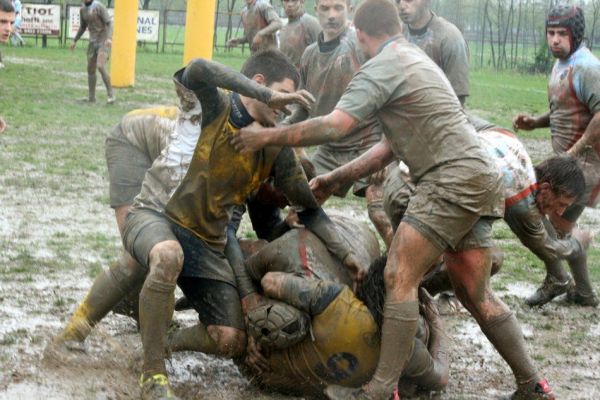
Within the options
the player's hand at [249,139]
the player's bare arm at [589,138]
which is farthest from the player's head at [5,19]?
the player's bare arm at [589,138]

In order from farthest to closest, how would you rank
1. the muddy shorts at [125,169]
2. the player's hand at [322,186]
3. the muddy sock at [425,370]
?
the muddy shorts at [125,169] → the player's hand at [322,186] → the muddy sock at [425,370]

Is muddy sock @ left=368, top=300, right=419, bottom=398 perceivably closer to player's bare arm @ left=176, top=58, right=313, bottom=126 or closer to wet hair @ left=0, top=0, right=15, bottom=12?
player's bare arm @ left=176, top=58, right=313, bottom=126

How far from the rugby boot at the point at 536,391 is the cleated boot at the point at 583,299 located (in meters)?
2.21

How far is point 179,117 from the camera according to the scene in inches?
240

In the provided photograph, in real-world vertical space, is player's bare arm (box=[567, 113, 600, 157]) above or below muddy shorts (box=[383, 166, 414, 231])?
above

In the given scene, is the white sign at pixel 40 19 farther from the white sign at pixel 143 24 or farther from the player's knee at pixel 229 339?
the player's knee at pixel 229 339

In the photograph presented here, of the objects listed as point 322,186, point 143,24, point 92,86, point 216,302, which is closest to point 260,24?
point 92,86

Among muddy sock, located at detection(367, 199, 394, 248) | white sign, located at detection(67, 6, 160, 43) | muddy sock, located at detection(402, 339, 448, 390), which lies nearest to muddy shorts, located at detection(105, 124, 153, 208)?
muddy sock, located at detection(367, 199, 394, 248)

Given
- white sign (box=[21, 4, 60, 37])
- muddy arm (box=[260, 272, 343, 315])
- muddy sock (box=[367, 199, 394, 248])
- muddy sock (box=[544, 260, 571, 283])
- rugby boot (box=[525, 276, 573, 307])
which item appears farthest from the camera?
white sign (box=[21, 4, 60, 37])

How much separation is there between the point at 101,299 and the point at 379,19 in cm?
201

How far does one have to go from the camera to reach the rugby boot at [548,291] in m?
7.46

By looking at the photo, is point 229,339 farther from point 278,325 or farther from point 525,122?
point 525,122

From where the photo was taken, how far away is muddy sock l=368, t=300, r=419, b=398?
16.9 ft

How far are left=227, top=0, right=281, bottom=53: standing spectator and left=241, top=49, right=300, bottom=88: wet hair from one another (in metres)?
7.55
